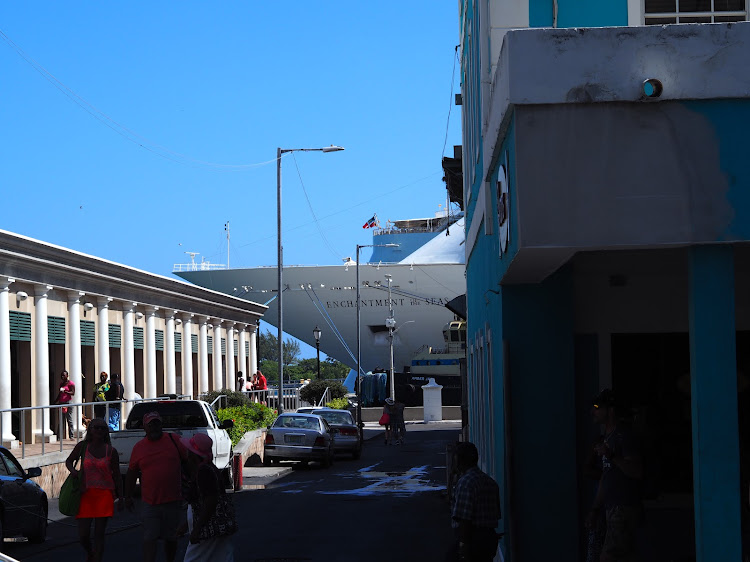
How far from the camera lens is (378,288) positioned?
84188 mm

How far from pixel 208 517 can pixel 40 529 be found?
6.36 metres


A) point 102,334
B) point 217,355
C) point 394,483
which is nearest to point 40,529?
point 394,483

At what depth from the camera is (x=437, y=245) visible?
285ft

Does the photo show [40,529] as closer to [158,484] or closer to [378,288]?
[158,484]

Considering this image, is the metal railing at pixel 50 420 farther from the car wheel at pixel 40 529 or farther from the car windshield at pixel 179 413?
the car wheel at pixel 40 529

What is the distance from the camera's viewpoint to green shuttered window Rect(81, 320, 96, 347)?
29.0 meters

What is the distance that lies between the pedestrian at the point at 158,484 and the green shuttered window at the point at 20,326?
15068 mm

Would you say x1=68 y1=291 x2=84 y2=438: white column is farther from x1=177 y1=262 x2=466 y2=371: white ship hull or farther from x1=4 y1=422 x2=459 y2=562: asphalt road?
x1=177 y1=262 x2=466 y2=371: white ship hull

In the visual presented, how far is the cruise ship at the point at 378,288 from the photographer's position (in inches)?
3295

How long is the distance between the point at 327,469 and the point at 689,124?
73.3 feet

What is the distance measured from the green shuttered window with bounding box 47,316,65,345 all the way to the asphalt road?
21.2 ft

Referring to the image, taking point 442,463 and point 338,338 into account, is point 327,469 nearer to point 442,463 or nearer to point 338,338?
point 442,463

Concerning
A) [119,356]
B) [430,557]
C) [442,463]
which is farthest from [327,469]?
[430,557]

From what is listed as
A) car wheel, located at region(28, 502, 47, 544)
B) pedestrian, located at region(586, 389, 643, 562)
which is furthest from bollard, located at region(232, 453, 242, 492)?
pedestrian, located at region(586, 389, 643, 562)
